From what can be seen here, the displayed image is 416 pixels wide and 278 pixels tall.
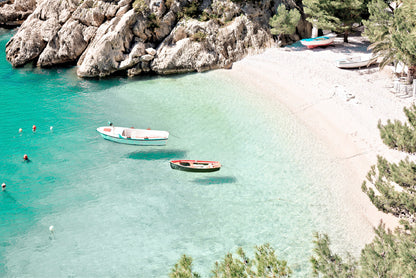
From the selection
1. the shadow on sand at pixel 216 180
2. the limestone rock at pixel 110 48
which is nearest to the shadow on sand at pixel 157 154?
the shadow on sand at pixel 216 180

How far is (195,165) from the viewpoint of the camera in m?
25.7

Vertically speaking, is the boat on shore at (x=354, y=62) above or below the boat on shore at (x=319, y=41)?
below

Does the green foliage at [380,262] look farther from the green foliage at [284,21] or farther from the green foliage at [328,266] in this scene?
the green foliage at [284,21]

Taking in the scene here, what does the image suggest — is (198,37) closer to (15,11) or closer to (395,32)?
(395,32)

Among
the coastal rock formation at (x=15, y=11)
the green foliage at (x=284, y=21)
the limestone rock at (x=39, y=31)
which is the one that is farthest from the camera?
the coastal rock formation at (x=15, y=11)

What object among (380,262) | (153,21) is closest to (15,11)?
(153,21)

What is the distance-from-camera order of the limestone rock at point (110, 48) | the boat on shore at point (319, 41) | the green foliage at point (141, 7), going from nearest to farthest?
the boat on shore at point (319, 41)
the limestone rock at point (110, 48)
the green foliage at point (141, 7)

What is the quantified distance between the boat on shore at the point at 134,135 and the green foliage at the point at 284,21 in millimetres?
23462

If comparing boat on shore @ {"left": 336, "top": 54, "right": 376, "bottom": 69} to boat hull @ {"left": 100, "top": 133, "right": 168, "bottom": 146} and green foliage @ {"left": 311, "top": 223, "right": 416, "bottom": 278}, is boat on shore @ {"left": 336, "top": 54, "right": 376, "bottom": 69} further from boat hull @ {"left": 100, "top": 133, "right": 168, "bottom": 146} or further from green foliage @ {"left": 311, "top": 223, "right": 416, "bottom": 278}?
green foliage @ {"left": 311, "top": 223, "right": 416, "bottom": 278}

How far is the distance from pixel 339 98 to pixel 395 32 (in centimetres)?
736

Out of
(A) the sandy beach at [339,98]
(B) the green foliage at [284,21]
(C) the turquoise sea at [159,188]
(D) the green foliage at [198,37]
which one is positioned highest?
(B) the green foliage at [284,21]

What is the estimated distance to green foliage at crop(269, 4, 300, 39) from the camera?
42.8 metres

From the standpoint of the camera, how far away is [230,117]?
33.2 m

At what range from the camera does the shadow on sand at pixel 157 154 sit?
2858cm
